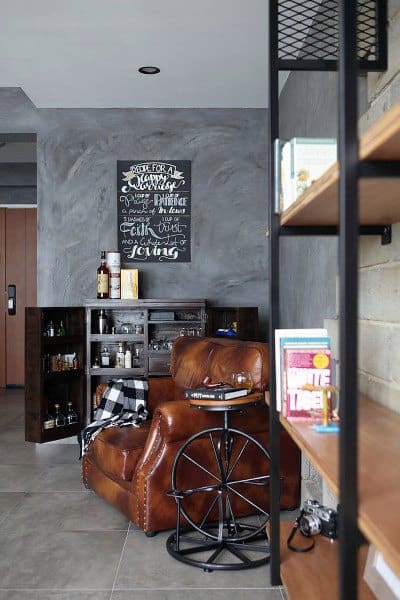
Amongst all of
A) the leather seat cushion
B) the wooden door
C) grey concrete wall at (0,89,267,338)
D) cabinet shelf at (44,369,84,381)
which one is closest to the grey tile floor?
the leather seat cushion

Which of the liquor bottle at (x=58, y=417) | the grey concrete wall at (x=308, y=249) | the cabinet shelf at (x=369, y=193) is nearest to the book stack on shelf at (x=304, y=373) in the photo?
the cabinet shelf at (x=369, y=193)

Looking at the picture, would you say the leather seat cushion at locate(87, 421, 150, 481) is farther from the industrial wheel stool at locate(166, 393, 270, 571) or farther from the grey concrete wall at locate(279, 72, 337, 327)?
the grey concrete wall at locate(279, 72, 337, 327)

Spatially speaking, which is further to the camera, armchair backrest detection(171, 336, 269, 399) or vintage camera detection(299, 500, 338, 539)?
armchair backrest detection(171, 336, 269, 399)

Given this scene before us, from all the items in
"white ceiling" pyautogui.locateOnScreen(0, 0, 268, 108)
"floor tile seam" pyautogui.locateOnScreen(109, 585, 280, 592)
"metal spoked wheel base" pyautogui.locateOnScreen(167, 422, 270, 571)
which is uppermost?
"white ceiling" pyautogui.locateOnScreen(0, 0, 268, 108)

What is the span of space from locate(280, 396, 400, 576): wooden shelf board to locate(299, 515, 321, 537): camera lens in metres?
0.51

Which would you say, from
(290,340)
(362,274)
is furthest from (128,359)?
(290,340)

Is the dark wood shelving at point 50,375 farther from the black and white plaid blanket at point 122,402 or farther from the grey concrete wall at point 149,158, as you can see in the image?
the black and white plaid blanket at point 122,402

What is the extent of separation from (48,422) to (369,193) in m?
4.14

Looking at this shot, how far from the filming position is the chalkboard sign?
544 cm

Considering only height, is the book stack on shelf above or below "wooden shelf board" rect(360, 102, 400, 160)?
below

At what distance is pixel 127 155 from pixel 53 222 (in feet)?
2.84

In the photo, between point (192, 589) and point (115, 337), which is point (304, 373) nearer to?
point (192, 589)

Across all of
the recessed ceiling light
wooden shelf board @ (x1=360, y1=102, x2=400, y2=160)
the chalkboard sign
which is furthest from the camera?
the chalkboard sign

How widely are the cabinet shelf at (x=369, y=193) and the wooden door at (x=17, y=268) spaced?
22.3ft
